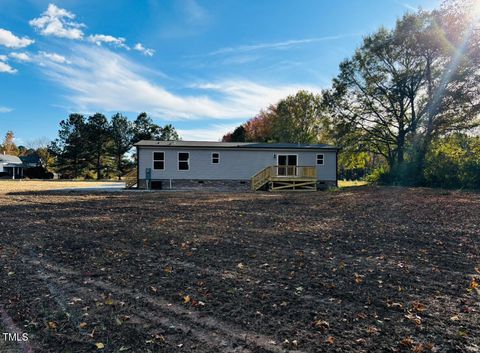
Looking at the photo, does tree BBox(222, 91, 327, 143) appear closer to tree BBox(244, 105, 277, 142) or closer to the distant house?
tree BBox(244, 105, 277, 142)

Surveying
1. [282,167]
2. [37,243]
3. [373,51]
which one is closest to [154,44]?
[282,167]

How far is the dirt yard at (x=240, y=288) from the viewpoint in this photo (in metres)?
2.63

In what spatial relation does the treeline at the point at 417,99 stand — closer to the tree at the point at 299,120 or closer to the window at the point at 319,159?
the window at the point at 319,159

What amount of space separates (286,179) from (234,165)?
3.65 meters

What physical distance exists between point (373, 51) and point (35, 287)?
25911 millimetres

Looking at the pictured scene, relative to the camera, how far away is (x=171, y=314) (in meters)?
3.06

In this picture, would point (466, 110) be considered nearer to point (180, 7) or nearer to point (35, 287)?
point (180, 7)

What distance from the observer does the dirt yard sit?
8.64 feet

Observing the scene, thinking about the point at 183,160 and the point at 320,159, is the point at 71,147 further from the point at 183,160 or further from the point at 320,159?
the point at 320,159

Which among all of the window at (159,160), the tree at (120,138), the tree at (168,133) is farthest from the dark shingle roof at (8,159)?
the window at (159,160)

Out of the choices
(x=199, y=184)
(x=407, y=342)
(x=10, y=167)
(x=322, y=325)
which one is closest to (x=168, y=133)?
(x=10, y=167)

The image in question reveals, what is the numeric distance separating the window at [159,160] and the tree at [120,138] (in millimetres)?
28832

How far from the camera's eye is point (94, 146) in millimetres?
45438

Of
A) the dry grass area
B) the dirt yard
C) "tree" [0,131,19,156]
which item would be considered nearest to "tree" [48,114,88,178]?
the dry grass area
